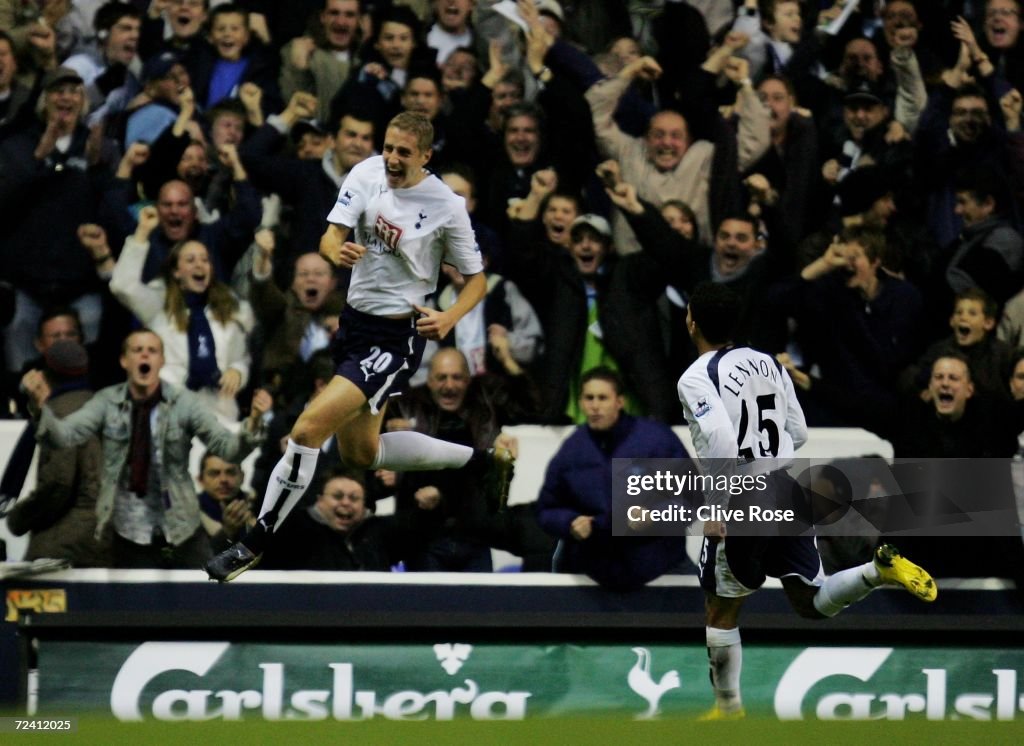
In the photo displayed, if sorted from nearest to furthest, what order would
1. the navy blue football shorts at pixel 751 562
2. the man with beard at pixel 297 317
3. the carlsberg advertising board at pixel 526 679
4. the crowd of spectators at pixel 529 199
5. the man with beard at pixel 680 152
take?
the navy blue football shorts at pixel 751 562 < the carlsberg advertising board at pixel 526 679 < the crowd of spectators at pixel 529 199 < the man with beard at pixel 297 317 < the man with beard at pixel 680 152

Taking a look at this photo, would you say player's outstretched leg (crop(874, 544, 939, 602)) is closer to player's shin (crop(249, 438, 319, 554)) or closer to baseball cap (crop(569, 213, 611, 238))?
player's shin (crop(249, 438, 319, 554))

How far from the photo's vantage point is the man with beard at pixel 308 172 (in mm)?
9758

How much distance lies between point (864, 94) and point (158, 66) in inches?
157

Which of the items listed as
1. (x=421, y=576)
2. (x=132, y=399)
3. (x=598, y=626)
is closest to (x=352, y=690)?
(x=421, y=576)

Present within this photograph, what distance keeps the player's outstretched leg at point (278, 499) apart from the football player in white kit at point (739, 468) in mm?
1629

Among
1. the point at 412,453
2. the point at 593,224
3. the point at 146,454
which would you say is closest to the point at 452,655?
the point at 412,453

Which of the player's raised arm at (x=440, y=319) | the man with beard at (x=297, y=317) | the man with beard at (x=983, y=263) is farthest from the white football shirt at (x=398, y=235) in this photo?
the man with beard at (x=983, y=263)

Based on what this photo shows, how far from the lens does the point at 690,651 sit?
8.23 metres

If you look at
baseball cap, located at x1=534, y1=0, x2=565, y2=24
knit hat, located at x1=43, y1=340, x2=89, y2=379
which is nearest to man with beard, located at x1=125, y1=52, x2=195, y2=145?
knit hat, located at x1=43, y1=340, x2=89, y2=379

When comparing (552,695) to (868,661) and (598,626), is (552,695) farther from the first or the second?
(868,661)

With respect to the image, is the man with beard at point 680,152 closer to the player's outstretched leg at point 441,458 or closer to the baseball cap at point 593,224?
the baseball cap at point 593,224

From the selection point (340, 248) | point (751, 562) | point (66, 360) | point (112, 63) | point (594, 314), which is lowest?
point (751, 562)

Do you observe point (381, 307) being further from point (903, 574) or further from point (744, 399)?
point (903, 574)

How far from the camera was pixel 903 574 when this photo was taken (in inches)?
277
